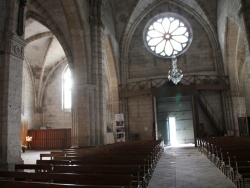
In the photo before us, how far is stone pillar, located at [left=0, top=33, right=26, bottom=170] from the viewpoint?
18.1 feet

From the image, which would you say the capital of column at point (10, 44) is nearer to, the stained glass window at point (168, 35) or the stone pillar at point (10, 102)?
the stone pillar at point (10, 102)

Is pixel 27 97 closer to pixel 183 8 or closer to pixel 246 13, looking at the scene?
pixel 183 8

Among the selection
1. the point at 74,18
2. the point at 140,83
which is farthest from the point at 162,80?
the point at 74,18

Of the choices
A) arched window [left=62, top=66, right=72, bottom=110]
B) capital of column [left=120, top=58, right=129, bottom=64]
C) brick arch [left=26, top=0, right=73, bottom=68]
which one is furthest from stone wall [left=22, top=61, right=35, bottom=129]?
capital of column [left=120, top=58, right=129, bottom=64]

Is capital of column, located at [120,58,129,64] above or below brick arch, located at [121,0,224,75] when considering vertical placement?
below

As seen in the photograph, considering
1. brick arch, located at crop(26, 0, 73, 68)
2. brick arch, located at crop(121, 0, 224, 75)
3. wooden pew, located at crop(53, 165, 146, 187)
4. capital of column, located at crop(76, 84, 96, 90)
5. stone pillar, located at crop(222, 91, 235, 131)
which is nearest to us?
wooden pew, located at crop(53, 165, 146, 187)

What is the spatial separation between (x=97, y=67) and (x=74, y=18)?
8.82ft

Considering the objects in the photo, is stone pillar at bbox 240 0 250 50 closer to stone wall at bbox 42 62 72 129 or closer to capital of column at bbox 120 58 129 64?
capital of column at bbox 120 58 129 64

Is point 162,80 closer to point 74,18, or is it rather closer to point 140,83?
point 140,83

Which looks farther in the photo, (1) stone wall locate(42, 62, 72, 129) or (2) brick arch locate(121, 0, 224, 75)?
(1) stone wall locate(42, 62, 72, 129)

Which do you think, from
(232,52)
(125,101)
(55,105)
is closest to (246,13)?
(232,52)

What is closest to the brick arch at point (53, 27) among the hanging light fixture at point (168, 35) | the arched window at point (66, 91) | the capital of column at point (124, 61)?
the capital of column at point (124, 61)

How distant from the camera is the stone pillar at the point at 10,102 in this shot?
5504 millimetres

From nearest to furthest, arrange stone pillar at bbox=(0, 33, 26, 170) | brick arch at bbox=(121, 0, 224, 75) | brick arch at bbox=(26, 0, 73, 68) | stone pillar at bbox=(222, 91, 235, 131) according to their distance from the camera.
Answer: stone pillar at bbox=(0, 33, 26, 170) < brick arch at bbox=(26, 0, 73, 68) < stone pillar at bbox=(222, 91, 235, 131) < brick arch at bbox=(121, 0, 224, 75)
